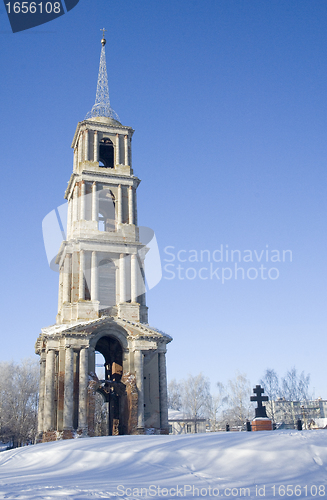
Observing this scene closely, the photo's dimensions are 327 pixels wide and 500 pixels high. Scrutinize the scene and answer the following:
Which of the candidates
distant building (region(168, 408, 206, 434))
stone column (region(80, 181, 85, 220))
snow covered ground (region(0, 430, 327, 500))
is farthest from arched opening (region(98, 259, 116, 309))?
distant building (region(168, 408, 206, 434))

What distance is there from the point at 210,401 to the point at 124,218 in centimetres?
4362

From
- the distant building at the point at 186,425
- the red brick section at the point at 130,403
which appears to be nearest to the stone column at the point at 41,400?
the red brick section at the point at 130,403

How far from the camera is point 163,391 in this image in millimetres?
33531

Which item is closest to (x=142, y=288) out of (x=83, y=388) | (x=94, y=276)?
(x=94, y=276)

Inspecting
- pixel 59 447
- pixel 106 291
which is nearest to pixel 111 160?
pixel 106 291

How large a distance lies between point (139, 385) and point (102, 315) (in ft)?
18.2

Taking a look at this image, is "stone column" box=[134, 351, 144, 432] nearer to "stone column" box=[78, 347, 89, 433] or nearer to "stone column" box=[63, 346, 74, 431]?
"stone column" box=[78, 347, 89, 433]

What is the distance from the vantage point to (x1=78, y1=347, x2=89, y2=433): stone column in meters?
30.4

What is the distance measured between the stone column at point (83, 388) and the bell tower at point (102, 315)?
0.20ft

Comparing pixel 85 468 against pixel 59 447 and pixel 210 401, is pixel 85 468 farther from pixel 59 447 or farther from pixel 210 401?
pixel 210 401

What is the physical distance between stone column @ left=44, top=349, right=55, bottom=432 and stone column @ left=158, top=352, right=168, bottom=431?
23.6ft

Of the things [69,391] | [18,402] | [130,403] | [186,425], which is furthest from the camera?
[186,425]

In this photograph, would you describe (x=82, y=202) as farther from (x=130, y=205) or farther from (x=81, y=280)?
(x=81, y=280)

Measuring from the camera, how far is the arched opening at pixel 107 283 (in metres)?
36.1
